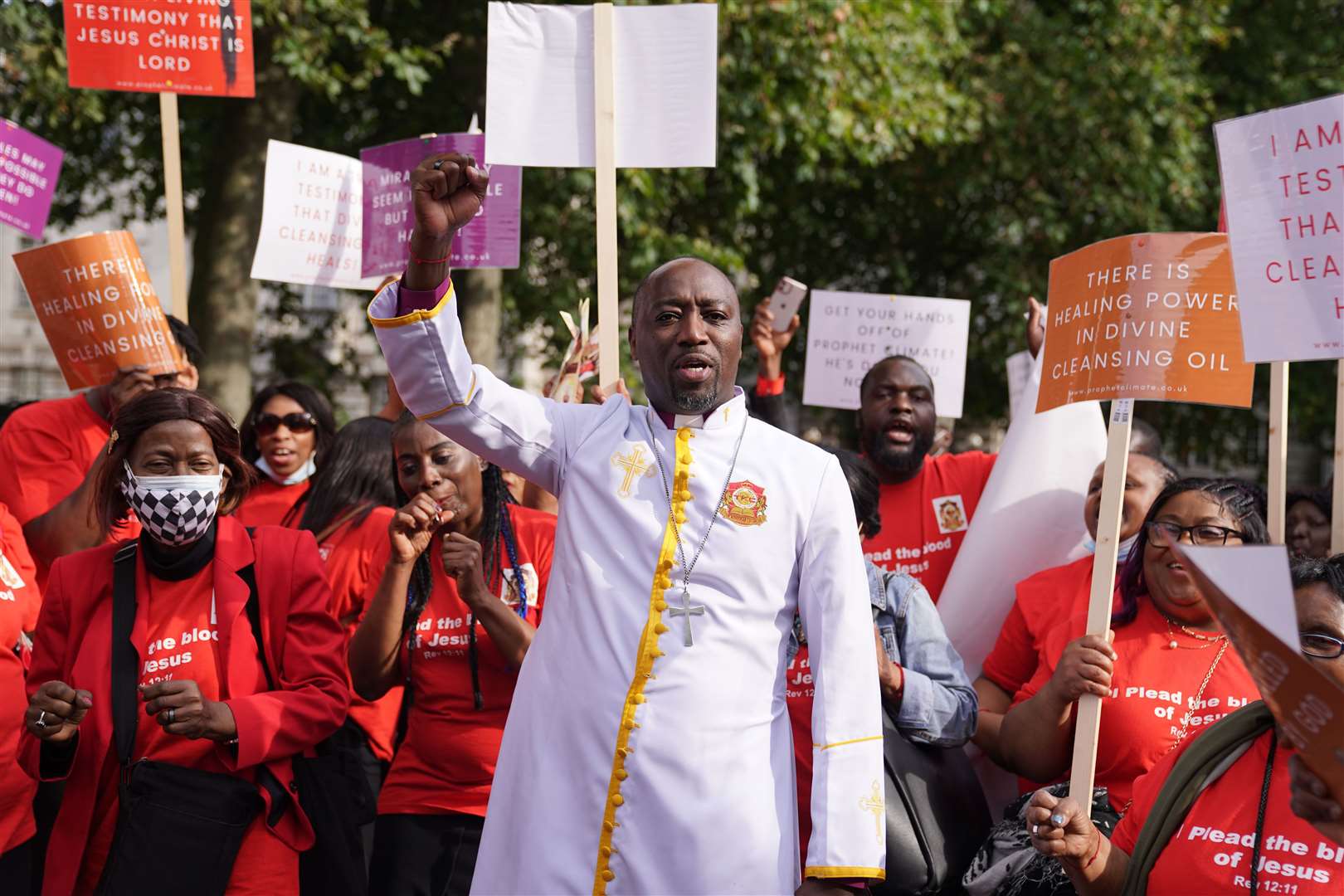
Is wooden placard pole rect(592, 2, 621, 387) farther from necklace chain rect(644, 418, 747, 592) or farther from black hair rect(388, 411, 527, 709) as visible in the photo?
necklace chain rect(644, 418, 747, 592)

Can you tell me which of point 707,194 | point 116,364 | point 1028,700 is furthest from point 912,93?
point 1028,700

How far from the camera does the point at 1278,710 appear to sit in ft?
8.03

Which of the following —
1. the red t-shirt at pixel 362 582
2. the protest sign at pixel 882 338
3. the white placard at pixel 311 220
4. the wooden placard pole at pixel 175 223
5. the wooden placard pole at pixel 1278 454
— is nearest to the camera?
the wooden placard pole at pixel 1278 454

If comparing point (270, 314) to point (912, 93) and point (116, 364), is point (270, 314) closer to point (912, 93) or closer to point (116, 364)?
point (912, 93)

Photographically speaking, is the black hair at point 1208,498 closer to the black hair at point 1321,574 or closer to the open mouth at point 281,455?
the black hair at point 1321,574

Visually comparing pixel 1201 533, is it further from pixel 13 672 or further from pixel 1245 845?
pixel 13 672

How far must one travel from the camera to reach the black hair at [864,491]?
4539mm

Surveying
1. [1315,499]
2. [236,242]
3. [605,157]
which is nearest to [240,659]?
[605,157]

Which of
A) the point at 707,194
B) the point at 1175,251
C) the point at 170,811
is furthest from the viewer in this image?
the point at 707,194

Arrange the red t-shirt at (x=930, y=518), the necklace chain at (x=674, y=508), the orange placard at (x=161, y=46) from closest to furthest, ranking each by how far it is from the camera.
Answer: the necklace chain at (x=674, y=508) < the red t-shirt at (x=930, y=518) < the orange placard at (x=161, y=46)

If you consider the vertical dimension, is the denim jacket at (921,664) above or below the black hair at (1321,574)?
below

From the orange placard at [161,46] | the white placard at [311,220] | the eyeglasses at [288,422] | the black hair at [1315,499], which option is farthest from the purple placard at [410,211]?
the black hair at [1315,499]

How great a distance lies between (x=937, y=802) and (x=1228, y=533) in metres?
1.05

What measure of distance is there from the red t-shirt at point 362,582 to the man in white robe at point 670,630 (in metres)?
1.81
